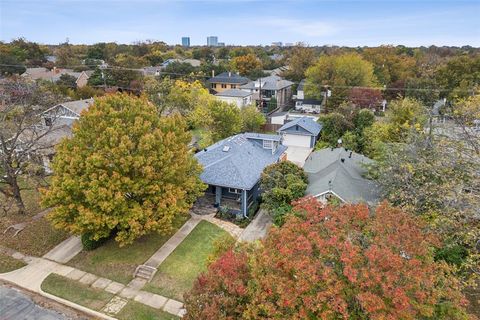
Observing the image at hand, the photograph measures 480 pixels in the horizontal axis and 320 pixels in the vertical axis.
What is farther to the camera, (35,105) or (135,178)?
(35,105)

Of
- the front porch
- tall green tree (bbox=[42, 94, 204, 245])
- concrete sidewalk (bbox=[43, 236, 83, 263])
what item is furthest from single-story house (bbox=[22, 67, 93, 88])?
tall green tree (bbox=[42, 94, 204, 245])

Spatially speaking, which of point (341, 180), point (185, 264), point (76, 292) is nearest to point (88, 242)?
point (76, 292)

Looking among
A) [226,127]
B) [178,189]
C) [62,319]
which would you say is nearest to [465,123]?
[178,189]

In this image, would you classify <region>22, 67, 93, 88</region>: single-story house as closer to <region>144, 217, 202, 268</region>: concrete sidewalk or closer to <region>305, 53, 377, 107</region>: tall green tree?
<region>305, 53, 377, 107</region>: tall green tree

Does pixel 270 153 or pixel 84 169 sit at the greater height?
pixel 84 169

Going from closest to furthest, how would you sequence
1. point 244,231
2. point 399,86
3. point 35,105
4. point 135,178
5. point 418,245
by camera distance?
1. point 418,245
2. point 135,178
3. point 244,231
4. point 35,105
5. point 399,86

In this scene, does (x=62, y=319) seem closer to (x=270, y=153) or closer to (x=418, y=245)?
(x=418, y=245)
